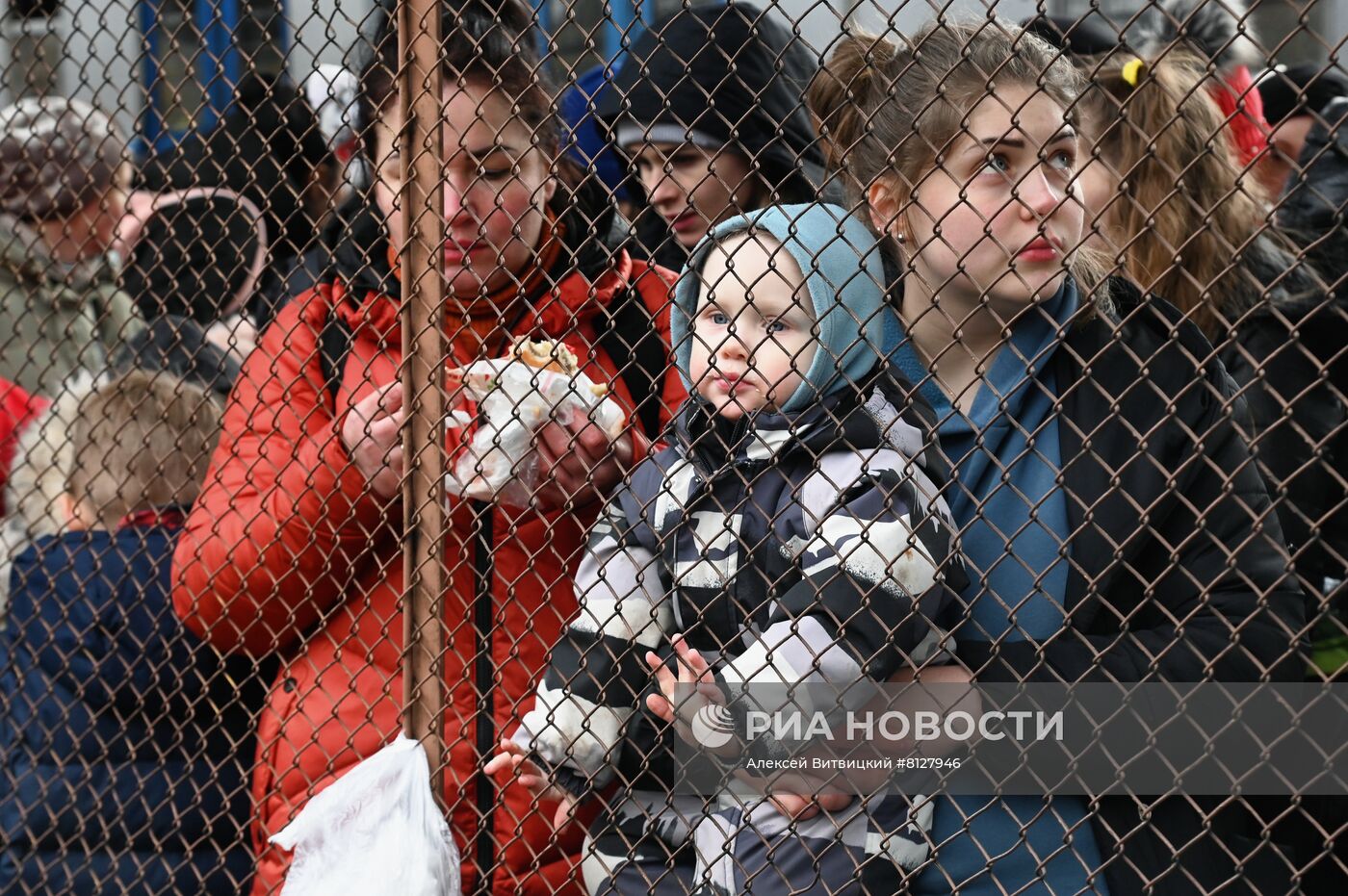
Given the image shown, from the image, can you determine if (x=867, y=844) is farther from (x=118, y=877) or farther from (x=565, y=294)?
(x=118, y=877)

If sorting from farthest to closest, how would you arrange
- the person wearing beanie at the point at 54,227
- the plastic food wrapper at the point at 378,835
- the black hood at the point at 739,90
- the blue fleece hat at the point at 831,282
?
the person wearing beanie at the point at 54,227
the black hood at the point at 739,90
the plastic food wrapper at the point at 378,835
the blue fleece hat at the point at 831,282

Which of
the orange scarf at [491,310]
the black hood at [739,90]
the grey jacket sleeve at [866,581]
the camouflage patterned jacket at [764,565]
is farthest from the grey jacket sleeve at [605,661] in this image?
the black hood at [739,90]

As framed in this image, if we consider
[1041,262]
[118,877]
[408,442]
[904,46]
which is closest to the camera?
[1041,262]

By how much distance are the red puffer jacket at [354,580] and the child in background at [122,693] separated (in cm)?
25

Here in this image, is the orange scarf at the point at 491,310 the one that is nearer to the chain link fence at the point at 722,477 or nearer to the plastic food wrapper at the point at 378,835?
the chain link fence at the point at 722,477

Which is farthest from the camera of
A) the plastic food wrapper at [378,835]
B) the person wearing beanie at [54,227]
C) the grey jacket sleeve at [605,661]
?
the person wearing beanie at [54,227]

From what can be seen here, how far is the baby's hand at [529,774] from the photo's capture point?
2156mm

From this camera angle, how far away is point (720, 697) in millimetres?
1970

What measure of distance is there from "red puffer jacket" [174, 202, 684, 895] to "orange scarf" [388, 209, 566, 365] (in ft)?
0.16

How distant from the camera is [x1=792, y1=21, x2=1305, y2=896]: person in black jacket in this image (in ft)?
5.91

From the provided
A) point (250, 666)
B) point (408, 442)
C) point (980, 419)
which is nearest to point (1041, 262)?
point (980, 419)

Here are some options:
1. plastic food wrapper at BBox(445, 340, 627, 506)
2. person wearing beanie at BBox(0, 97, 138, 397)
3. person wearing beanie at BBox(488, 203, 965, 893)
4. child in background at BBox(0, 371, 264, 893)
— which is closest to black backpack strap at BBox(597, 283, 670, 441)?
plastic food wrapper at BBox(445, 340, 627, 506)

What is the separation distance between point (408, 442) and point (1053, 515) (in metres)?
1.09

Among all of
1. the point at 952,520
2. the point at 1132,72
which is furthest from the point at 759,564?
the point at 1132,72
